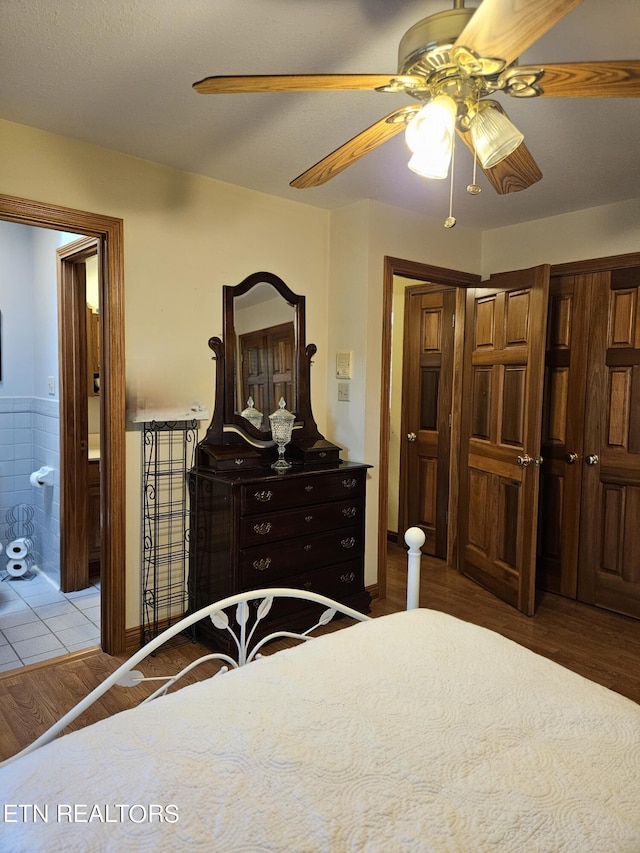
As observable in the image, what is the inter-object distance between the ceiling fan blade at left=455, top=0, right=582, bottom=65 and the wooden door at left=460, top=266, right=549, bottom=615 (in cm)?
229

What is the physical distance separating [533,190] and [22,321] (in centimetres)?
333

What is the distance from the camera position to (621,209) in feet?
10.9

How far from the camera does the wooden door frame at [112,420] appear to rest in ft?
8.81

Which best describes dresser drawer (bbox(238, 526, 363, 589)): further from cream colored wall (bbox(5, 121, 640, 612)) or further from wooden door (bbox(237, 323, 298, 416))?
wooden door (bbox(237, 323, 298, 416))

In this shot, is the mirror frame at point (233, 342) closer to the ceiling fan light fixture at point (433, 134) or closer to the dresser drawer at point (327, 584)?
the dresser drawer at point (327, 584)

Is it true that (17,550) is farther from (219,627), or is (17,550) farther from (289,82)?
(289,82)

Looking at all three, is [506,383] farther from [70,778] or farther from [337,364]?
[70,778]

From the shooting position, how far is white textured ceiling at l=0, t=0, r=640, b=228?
1.62m

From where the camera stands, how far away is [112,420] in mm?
2736

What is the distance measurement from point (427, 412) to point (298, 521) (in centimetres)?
193

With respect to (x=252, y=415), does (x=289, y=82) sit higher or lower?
higher

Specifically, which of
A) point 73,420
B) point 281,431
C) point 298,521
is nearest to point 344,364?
point 281,431

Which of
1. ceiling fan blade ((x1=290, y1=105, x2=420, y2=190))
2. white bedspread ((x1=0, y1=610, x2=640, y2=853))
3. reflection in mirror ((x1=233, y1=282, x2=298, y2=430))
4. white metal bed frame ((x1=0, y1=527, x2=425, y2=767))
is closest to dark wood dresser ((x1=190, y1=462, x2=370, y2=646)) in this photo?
reflection in mirror ((x1=233, y1=282, x2=298, y2=430))

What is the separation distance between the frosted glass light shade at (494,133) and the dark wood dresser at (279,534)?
1.77 metres
